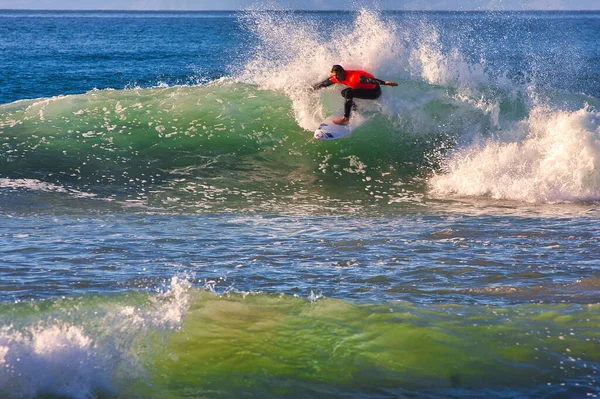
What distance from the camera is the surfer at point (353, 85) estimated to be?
477 inches

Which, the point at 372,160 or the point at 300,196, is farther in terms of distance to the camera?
the point at 372,160

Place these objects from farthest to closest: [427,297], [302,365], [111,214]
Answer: [111,214]
[427,297]
[302,365]

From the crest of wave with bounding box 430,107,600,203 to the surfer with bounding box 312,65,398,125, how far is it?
1.73 m

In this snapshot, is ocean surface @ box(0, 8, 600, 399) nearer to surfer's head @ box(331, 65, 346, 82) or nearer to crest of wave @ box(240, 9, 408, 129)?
crest of wave @ box(240, 9, 408, 129)

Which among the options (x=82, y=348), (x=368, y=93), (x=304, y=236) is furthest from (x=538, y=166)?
(x=82, y=348)

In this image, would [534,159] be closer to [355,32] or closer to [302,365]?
[355,32]

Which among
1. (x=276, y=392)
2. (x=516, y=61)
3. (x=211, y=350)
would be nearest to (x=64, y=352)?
(x=211, y=350)

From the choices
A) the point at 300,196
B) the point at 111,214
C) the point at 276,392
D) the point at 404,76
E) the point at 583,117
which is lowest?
the point at 276,392

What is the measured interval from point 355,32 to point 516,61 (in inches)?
930

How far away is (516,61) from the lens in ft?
119

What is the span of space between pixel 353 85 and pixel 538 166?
3.13 m

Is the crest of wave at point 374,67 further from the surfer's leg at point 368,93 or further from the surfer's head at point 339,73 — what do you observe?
the surfer's head at point 339,73

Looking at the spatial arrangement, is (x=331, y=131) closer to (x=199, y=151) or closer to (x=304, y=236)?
(x=199, y=151)

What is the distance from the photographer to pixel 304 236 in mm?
8305
